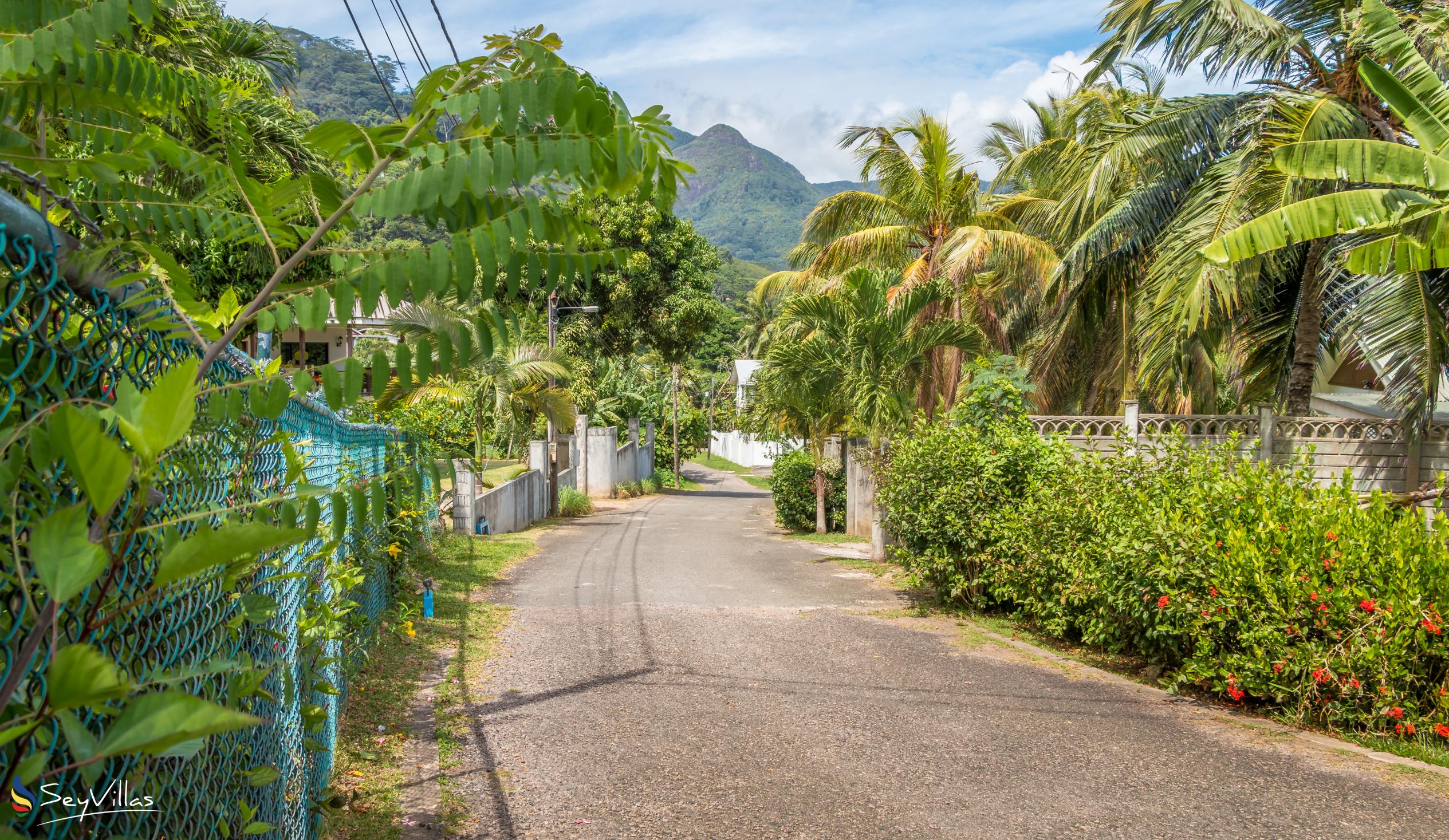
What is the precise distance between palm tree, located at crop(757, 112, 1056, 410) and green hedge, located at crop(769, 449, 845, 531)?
3.48 m

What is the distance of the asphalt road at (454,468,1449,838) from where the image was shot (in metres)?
4.80

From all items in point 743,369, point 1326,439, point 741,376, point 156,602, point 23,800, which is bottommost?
A: point 23,800

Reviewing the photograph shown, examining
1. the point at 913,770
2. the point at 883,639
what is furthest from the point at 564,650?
the point at 913,770

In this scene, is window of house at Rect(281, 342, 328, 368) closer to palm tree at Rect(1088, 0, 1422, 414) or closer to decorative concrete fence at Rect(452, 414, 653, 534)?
decorative concrete fence at Rect(452, 414, 653, 534)

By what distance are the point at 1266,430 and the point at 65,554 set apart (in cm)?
1271

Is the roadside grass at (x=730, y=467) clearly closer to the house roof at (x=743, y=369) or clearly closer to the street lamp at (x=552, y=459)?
the house roof at (x=743, y=369)

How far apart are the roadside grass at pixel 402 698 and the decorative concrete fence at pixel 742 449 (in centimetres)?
3853

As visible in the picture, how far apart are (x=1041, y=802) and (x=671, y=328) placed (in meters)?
26.2

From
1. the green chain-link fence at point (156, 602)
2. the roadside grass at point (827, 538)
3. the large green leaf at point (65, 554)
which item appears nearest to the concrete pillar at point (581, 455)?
the roadside grass at point (827, 538)

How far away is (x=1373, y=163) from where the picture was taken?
705 centimetres

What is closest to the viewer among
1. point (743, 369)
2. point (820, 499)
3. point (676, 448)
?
point (820, 499)

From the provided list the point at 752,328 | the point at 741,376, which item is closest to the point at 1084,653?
the point at 741,376

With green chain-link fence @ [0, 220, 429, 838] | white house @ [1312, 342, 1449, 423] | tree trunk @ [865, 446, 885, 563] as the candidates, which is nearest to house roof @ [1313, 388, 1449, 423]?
white house @ [1312, 342, 1449, 423]

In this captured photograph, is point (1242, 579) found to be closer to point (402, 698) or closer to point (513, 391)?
point (402, 698)
